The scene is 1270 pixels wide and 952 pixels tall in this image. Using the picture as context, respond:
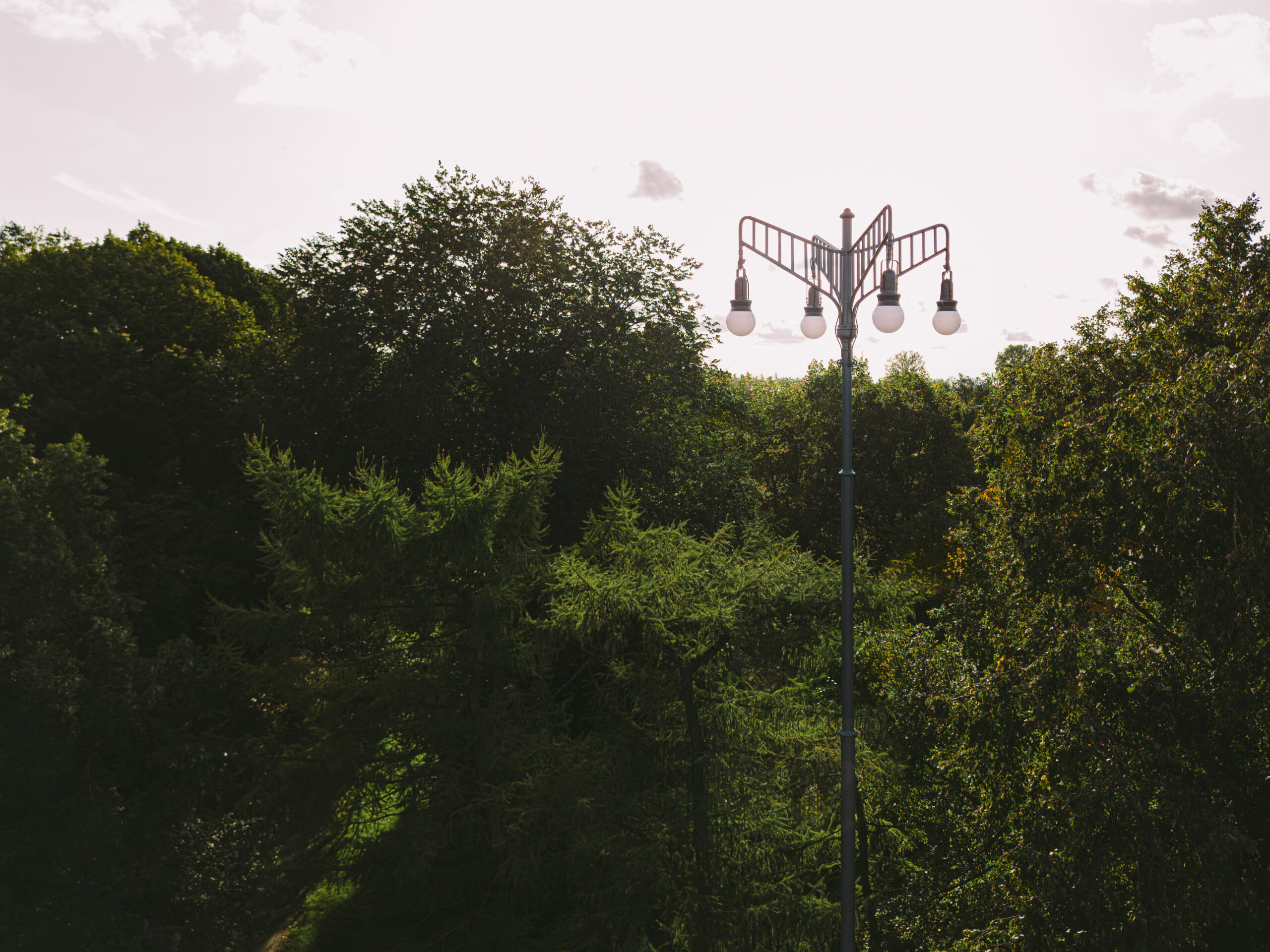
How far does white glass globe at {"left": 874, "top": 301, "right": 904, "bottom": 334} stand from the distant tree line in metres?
2.42

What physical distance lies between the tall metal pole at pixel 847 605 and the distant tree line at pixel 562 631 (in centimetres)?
190

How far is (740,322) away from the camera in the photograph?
9766 millimetres

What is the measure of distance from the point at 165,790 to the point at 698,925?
11768mm

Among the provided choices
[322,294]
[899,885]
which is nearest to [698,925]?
[899,885]

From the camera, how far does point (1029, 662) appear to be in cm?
1059

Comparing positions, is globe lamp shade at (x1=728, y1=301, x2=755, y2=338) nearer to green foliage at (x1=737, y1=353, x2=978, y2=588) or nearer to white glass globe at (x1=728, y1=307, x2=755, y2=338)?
white glass globe at (x1=728, y1=307, x2=755, y2=338)

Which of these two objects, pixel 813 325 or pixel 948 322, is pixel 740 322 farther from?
pixel 948 322

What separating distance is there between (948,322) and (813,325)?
1479mm

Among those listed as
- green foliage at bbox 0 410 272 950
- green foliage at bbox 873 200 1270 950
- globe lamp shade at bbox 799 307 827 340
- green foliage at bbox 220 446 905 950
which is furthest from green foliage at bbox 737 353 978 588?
globe lamp shade at bbox 799 307 827 340

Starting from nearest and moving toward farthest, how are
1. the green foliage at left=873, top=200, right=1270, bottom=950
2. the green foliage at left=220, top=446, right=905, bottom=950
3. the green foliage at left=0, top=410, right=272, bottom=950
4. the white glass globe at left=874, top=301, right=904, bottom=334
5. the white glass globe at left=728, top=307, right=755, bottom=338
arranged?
the green foliage at left=873, top=200, right=1270, bottom=950 → the white glass globe at left=874, top=301, right=904, bottom=334 → the white glass globe at left=728, top=307, right=755, bottom=338 → the green foliage at left=220, top=446, right=905, bottom=950 → the green foliage at left=0, top=410, right=272, bottom=950

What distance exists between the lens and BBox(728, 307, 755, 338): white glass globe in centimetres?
976

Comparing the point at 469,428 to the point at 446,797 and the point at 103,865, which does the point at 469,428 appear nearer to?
the point at 446,797

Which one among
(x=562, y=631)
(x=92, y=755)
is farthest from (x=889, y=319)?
(x=92, y=755)

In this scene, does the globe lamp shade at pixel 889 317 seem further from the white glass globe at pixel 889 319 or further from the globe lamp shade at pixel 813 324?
the globe lamp shade at pixel 813 324
